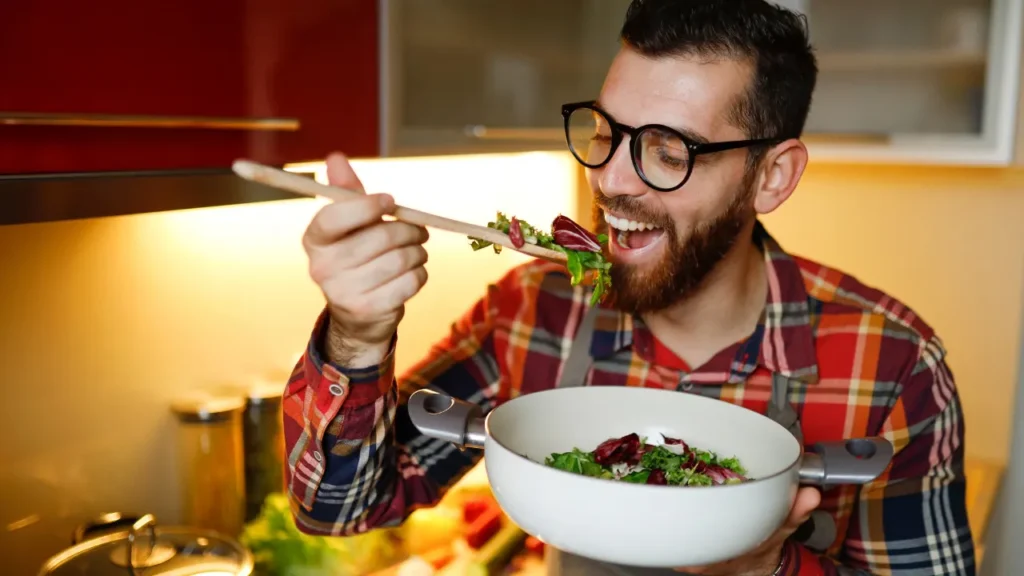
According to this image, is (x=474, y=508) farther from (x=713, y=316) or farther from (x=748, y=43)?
(x=748, y=43)

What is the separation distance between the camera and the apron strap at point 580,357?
1287mm

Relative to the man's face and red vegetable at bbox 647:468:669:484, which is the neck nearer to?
the man's face

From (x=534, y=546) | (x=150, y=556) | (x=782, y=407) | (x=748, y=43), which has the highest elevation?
(x=748, y=43)

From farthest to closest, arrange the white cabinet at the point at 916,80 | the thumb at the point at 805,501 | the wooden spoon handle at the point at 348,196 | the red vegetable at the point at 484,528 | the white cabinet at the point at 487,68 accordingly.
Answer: the white cabinet at the point at 916,80 < the red vegetable at the point at 484,528 < the white cabinet at the point at 487,68 < the thumb at the point at 805,501 < the wooden spoon handle at the point at 348,196

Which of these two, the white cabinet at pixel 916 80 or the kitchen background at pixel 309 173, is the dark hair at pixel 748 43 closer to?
the kitchen background at pixel 309 173

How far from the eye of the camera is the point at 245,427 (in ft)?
5.02

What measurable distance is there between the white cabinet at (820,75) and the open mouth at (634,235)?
369mm

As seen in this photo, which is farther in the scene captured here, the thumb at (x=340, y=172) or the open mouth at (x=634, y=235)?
the open mouth at (x=634, y=235)

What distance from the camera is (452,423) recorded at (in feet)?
2.89

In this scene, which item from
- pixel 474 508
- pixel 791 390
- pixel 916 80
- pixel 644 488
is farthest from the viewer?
pixel 916 80

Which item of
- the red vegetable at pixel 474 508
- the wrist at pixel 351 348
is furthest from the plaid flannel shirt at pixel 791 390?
the red vegetable at pixel 474 508

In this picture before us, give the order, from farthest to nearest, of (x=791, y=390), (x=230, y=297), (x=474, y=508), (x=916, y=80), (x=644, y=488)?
(x=916, y=80) < (x=474, y=508) < (x=230, y=297) < (x=791, y=390) < (x=644, y=488)

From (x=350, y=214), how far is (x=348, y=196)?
0.05 ft

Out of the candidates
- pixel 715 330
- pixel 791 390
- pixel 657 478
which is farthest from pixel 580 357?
pixel 657 478
